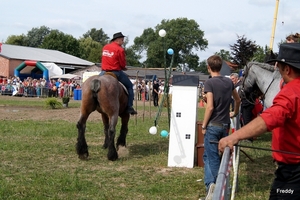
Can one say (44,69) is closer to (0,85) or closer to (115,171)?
(0,85)

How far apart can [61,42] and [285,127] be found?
287 feet

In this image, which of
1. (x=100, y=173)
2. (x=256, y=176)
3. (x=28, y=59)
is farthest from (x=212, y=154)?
(x=28, y=59)

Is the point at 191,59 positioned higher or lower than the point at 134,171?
higher

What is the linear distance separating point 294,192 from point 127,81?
6628 mm

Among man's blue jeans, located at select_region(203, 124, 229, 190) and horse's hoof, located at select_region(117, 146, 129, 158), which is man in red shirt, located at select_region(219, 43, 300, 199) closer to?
man's blue jeans, located at select_region(203, 124, 229, 190)

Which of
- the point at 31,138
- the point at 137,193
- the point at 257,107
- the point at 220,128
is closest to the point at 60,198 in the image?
the point at 137,193

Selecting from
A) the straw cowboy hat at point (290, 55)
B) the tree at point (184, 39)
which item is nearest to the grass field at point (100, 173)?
the straw cowboy hat at point (290, 55)

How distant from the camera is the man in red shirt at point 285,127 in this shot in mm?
2811

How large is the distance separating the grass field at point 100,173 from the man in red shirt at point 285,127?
9.69 feet

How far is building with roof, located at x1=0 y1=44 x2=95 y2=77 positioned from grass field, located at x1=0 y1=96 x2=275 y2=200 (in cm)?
4721

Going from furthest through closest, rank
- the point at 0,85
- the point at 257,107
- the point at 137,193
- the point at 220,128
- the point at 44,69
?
the point at 44,69 → the point at 0,85 → the point at 257,107 → the point at 137,193 → the point at 220,128

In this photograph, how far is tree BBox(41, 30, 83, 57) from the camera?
87312mm

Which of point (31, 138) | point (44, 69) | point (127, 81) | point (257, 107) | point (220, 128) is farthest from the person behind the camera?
point (44, 69)

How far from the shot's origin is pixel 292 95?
2924 millimetres
